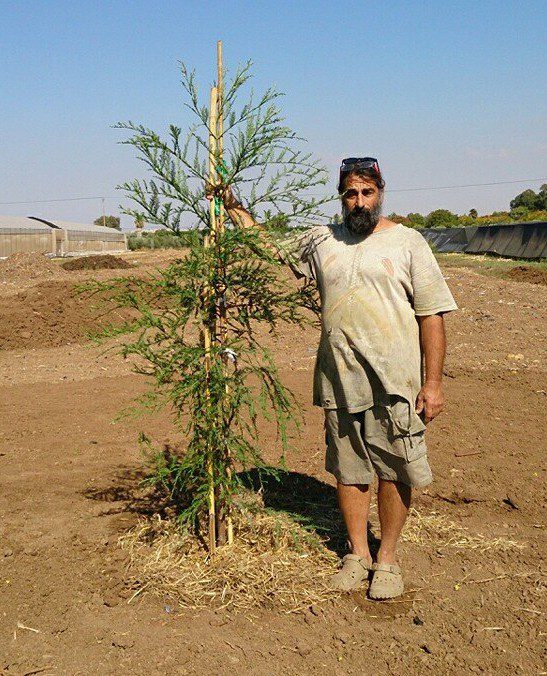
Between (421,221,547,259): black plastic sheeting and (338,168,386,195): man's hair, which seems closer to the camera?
(338,168,386,195): man's hair

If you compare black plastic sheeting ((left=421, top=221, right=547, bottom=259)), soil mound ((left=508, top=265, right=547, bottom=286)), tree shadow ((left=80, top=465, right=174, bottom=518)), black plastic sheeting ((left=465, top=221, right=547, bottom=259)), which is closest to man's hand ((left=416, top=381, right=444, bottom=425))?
tree shadow ((left=80, top=465, right=174, bottom=518))

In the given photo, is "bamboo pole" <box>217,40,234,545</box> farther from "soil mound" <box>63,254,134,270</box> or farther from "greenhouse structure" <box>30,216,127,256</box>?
"greenhouse structure" <box>30,216,127,256</box>

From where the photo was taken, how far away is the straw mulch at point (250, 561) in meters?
3.84

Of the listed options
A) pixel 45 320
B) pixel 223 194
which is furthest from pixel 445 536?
pixel 45 320

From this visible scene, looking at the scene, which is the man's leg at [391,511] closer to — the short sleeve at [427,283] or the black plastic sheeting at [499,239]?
the short sleeve at [427,283]

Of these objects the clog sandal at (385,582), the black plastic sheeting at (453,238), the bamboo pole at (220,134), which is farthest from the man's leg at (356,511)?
the black plastic sheeting at (453,238)

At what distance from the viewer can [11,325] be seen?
12.2 meters

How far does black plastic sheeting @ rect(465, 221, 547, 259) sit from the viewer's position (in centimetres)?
2873

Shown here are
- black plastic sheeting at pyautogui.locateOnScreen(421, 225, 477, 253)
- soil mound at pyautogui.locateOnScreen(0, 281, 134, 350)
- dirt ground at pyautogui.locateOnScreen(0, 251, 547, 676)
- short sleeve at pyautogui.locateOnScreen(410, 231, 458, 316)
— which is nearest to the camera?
dirt ground at pyautogui.locateOnScreen(0, 251, 547, 676)

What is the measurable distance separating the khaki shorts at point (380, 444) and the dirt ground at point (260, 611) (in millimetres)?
621

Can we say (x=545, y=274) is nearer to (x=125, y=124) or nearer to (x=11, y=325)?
(x=11, y=325)

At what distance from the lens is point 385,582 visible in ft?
12.6

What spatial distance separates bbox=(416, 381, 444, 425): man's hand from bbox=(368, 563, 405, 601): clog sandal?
78cm

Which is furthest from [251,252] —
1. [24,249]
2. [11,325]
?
[24,249]
